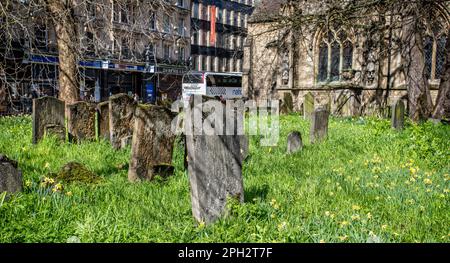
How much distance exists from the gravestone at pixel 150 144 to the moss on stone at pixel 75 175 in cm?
67

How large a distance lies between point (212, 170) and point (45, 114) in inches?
216

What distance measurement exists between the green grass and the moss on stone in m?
0.18

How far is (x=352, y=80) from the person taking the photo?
71.6 feet

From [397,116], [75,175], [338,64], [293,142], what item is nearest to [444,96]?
[397,116]

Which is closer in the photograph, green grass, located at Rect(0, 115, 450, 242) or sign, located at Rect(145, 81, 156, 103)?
green grass, located at Rect(0, 115, 450, 242)

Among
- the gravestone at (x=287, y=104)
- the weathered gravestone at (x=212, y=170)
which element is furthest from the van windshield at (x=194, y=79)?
the weathered gravestone at (x=212, y=170)

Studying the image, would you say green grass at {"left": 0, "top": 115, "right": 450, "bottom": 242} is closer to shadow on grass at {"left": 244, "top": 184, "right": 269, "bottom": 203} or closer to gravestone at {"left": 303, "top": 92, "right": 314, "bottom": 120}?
shadow on grass at {"left": 244, "top": 184, "right": 269, "bottom": 203}

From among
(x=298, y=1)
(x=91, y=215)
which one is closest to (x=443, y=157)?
(x=91, y=215)

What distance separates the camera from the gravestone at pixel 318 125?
9.41 m

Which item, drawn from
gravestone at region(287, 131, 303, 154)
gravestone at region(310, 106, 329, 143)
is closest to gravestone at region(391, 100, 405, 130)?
gravestone at region(310, 106, 329, 143)

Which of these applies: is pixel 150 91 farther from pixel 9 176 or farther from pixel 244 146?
pixel 9 176

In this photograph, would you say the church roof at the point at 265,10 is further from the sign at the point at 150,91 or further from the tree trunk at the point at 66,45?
the tree trunk at the point at 66,45

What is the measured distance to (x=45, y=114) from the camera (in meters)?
8.06

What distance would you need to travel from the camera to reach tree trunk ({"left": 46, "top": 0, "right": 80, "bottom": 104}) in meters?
11.3
